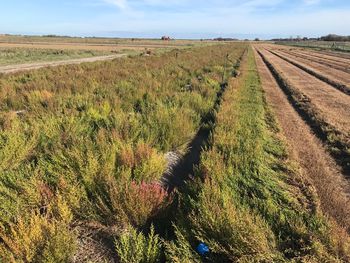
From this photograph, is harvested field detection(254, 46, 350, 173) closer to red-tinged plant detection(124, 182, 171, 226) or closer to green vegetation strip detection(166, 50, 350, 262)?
green vegetation strip detection(166, 50, 350, 262)

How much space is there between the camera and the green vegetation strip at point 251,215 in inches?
141

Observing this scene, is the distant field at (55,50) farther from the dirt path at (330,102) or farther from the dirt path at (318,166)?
the dirt path at (318,166)

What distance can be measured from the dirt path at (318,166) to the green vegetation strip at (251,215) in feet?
0.89

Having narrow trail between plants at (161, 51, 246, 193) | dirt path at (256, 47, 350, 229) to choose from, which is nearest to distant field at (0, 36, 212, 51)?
dirt path at (256, 47, 350, 229)

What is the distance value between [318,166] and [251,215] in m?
3.25

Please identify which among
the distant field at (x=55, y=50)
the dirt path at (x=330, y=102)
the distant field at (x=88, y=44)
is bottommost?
the distant field at (x=88, y=44)

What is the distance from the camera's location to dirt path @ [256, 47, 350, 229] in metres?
5.11

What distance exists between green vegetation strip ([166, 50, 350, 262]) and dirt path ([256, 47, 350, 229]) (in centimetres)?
27

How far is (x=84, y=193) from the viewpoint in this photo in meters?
4.54

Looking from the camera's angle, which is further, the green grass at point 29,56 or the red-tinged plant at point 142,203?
A: the green grass at point 29,56

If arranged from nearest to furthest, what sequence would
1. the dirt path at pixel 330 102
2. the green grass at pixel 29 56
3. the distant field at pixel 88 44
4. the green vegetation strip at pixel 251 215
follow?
the green vegetation strip at pixel 251 215, the dirt path at pixel 330 102, the green grass at pixel 29 56, the distant field at pixel 88 44

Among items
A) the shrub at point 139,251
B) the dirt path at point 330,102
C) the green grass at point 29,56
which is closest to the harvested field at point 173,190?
the shrub at point 139,251

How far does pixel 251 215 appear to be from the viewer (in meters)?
4.34

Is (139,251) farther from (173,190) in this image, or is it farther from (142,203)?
(173,190)
